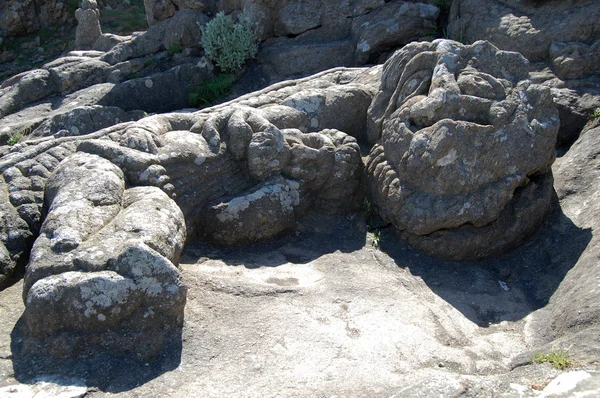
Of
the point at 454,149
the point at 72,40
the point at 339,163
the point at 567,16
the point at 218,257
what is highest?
the point at 567,16

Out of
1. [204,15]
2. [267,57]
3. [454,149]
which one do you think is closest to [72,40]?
[204,15]

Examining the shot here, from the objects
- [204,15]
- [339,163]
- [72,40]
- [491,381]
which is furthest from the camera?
[72,40]

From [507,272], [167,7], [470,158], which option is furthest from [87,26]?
[507,272]

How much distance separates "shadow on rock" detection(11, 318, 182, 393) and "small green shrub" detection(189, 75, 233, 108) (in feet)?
19.4

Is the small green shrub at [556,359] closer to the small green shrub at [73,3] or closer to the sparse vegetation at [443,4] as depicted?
the sparse vegetation at [443,4]

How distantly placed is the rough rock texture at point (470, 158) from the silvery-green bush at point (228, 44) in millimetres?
4692

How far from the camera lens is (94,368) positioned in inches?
147

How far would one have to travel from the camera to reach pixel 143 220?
4410 millimetres

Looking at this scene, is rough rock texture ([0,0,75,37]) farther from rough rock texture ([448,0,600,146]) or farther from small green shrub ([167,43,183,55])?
rough rock texture ([448,0,600,146])

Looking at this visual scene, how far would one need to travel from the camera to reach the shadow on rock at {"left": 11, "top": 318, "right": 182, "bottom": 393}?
11.9ft

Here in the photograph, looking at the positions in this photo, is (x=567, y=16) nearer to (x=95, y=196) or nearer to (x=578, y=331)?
(x=578, y=331)

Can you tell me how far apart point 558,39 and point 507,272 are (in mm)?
3715

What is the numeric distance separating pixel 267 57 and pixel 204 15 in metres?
1.59

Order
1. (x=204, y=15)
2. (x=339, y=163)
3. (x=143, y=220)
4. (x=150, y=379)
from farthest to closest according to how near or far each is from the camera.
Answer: (x=204, y=15) < (x=339, y=163) < (x=143, y=220) < (x=150, y=379)
